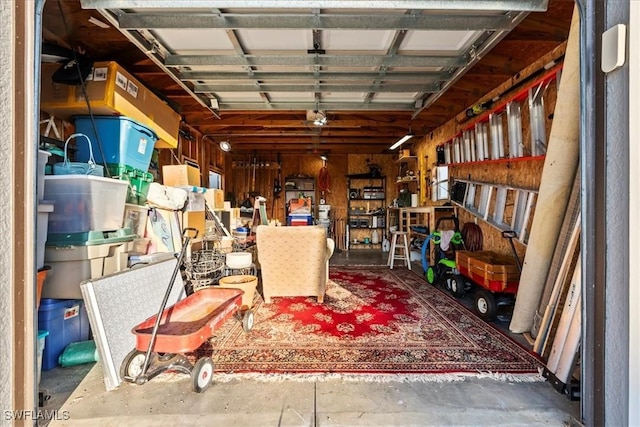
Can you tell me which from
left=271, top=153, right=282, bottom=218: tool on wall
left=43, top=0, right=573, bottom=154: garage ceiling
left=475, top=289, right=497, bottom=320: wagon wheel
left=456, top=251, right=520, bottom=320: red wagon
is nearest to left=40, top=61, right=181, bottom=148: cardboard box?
left=43, top=0, right=573, bottom=154: garage ceiling

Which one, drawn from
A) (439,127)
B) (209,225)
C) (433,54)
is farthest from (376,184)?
(433,54)

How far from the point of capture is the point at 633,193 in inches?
44.8

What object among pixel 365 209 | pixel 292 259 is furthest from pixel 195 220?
pixel 365 209

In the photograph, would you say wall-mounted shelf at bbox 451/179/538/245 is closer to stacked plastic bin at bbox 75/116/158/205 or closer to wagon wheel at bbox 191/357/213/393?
wagon wheel at bbox 191/357/213/393

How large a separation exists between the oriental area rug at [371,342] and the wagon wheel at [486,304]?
0.10m

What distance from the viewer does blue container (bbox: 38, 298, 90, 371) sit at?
1961 mm

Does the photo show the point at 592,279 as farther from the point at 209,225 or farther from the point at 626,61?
the point at 209,225

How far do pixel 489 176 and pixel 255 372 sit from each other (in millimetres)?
3591

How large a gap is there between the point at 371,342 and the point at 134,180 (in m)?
2.62

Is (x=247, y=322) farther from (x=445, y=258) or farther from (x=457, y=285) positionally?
(x=445, y=258)

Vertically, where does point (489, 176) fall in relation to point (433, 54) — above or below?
below

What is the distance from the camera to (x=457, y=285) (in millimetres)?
3418

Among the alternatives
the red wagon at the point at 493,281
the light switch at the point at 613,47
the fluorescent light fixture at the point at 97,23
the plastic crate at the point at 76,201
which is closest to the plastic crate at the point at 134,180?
the plastic crate at the point at 76,201

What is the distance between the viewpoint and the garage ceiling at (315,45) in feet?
6.56
